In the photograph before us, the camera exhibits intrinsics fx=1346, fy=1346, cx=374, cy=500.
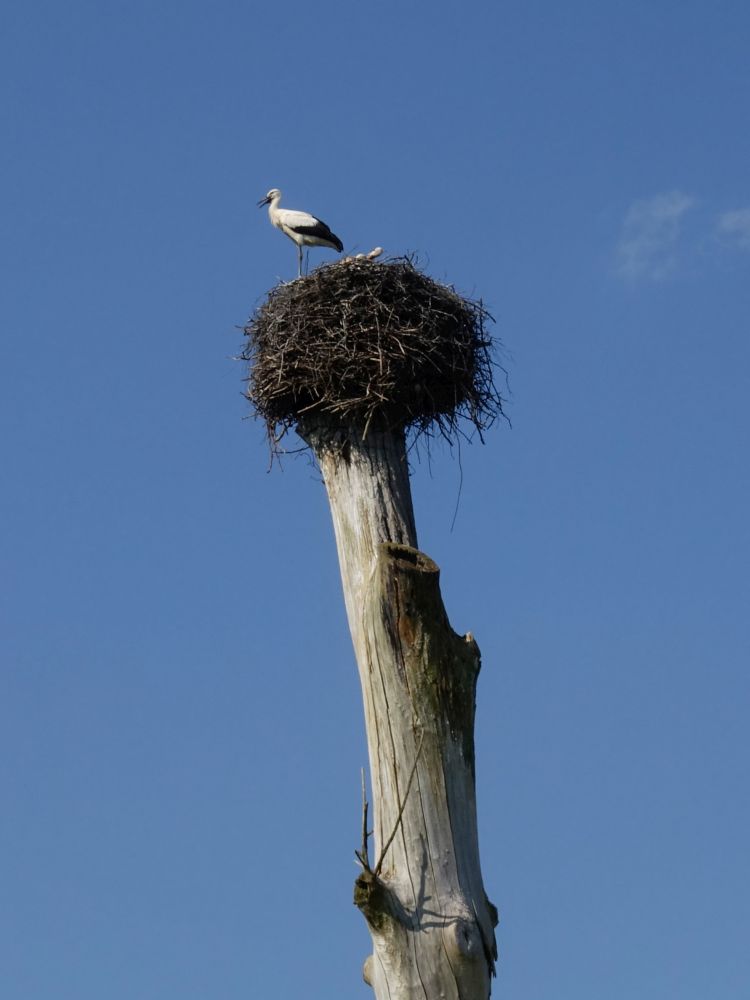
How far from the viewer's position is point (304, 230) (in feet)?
41.3

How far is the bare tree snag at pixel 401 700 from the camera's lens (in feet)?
17.0

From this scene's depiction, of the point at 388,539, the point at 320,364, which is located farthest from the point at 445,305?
the point at 388,539

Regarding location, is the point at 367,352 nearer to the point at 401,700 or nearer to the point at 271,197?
the point at 401,700

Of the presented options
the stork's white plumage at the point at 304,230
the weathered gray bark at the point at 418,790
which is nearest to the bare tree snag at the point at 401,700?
the weathered gray bark at the point at 418,790

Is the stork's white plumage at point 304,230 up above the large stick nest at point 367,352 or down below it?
above

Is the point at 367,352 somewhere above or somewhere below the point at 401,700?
above

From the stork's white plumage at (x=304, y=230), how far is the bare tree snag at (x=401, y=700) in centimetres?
560

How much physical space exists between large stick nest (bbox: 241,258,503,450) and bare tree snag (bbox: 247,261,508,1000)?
0.07 ft

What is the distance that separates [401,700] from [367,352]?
2.35 metres

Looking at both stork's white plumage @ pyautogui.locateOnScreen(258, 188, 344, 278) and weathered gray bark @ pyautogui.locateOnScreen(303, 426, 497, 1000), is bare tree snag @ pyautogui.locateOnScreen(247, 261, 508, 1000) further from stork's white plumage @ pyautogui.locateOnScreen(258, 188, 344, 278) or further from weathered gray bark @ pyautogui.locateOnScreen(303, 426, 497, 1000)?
stork's white plumage @ pyautogui.locateOnScreen(258, 188, 344, 278)

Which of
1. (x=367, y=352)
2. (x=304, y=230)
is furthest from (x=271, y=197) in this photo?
(x=367, y=352)

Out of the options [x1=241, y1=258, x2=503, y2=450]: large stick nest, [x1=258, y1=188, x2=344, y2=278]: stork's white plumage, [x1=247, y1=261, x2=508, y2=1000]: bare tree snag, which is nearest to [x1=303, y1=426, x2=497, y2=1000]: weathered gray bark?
[x1=247, y1=261, x2=508, y2=1000]: bare tree snag

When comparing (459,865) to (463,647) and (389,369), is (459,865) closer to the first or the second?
(463,647)

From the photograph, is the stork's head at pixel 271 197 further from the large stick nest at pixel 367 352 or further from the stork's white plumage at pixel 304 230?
the large stick nest at pixel 367 352
